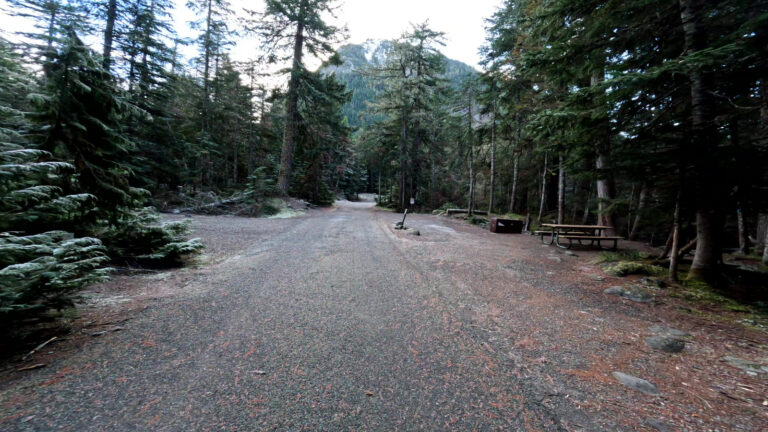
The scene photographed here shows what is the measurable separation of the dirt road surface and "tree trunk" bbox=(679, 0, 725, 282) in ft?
6.03

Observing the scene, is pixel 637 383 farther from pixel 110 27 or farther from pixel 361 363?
pixel 110 27

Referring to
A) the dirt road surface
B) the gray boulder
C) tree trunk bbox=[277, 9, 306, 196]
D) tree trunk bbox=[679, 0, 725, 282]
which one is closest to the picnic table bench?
tree trunk bbox=[679, 0, 725, 282]

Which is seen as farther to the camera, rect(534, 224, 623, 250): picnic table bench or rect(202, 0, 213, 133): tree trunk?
rect(202, 0, 213, 133): tree trunk

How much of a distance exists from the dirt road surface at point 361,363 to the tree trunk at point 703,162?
1.84 m

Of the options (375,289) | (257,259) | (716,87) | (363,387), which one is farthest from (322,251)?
(716,87)

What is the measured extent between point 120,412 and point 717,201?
785cm

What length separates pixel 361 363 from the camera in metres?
2.55

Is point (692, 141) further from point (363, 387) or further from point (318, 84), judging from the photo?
point (318, 84)

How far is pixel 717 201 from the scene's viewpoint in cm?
455

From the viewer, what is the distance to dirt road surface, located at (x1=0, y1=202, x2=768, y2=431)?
193 cm

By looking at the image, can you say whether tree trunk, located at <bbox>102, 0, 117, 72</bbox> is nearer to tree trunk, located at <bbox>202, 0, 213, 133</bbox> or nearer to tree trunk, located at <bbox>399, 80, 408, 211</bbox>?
tree trunk, located at <bbox>202, 0, 213, 133</bbox>

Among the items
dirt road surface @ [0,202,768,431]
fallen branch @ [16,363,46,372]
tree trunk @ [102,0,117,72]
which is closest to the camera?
dirt road surface @ [0,202,768,431]

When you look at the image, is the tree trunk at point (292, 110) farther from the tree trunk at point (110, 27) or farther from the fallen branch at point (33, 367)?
the fallen branch at point (33, 367)

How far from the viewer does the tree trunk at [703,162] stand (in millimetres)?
4441
